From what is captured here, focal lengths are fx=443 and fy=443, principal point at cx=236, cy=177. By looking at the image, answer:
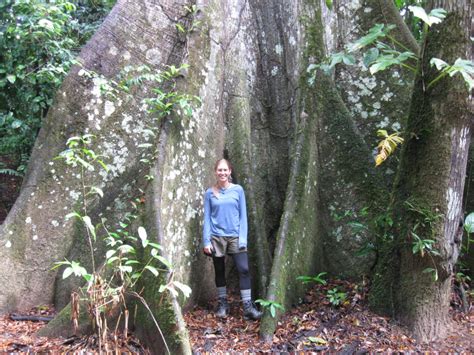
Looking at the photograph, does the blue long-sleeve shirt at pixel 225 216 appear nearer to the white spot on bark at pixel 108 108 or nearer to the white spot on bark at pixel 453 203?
the white spot on bark at pixel 108 108

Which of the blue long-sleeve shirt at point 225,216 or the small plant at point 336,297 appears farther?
the blue long-sleeve shirt at point 225,216

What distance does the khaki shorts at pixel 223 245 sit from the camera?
4.43m

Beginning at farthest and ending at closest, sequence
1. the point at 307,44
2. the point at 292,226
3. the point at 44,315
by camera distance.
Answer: the point at 307,44
the point at 292,226
the point at 44,315

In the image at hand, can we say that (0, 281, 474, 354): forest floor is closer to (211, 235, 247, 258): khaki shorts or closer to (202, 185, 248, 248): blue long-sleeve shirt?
(211, 235, 247, 258): khaki shorts

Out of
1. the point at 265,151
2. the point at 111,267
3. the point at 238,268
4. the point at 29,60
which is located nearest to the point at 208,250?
the point at 238,268

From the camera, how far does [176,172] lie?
14.3ft

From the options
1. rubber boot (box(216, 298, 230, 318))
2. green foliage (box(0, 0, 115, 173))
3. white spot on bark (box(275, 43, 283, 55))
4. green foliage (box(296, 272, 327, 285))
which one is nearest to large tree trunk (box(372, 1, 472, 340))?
green foliage (box(296, 272, 327, 285))

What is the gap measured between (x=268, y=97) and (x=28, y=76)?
9.98 ft

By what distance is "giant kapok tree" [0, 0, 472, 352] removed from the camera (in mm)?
3799

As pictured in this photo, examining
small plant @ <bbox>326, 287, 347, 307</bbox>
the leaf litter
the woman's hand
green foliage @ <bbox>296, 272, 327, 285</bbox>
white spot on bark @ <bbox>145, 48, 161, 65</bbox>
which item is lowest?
the leaf litter

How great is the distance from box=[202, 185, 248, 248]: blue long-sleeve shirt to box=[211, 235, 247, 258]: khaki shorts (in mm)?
43

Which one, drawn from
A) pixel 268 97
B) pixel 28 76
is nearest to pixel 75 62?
pixel 28 76

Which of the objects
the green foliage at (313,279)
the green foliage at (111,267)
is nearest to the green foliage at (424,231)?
the green foliage at (313,279)

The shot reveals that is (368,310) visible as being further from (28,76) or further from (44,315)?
(28,76)
